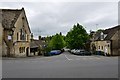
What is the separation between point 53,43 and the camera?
346 feet

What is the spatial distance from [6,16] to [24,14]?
5.22 metres

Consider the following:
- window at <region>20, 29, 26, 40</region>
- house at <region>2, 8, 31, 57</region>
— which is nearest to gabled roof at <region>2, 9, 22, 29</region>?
house at <region>2, 8, 31, 57</region>

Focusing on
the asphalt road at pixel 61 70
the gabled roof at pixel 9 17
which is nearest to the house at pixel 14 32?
the gabled roof at pixel 9 17

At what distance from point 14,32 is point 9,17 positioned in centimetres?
374

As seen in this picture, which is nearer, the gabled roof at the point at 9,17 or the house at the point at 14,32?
the house at the point at 14,32

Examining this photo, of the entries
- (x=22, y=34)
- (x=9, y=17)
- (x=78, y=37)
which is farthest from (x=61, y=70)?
(x=78, y=37)

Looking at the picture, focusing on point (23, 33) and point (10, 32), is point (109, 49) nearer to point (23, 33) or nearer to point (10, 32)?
point (23, 33)

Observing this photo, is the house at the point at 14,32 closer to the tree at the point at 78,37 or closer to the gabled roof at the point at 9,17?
the gabled roof at the point at 9,17

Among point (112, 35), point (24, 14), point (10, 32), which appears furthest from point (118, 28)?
point (10, 32)

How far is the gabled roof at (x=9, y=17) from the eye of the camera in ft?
146

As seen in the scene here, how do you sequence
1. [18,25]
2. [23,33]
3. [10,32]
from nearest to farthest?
[10,32]
[18,25]
[23,33]

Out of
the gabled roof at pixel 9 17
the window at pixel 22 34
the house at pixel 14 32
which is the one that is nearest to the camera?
the house at pixel 14 32

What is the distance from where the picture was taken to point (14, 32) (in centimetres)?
4503

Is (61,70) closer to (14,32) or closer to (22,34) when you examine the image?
(14,32)
